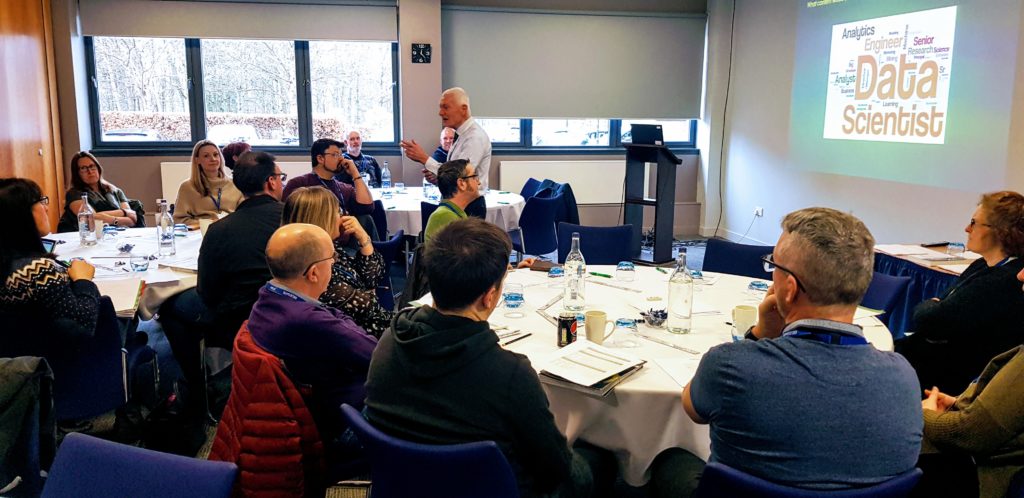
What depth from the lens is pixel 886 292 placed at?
3354 mm

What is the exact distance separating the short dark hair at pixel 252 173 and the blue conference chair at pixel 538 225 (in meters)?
2.65

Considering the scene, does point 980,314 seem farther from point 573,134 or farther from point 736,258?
point 573,134

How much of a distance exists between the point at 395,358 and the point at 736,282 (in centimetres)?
216

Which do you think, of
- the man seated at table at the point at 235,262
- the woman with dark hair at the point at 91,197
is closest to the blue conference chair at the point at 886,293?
the man seated at table at the point at 235,262

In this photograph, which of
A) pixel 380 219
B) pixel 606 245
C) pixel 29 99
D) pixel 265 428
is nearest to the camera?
pixel 265 428

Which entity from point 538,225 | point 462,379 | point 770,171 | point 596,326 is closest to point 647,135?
point 770,171

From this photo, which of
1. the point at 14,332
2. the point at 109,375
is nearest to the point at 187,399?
the point at 109,375

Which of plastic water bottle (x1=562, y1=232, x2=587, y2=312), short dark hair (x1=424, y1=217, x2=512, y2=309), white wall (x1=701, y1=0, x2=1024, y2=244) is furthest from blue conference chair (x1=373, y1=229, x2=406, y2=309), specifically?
white wall (x1=701, y1=0, x2=1024, y2=244)

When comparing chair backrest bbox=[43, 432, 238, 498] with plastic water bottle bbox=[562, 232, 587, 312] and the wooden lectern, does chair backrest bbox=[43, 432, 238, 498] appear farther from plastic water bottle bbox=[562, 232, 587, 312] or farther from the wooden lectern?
the wooden lectern

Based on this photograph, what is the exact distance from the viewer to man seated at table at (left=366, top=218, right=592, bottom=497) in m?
1.65

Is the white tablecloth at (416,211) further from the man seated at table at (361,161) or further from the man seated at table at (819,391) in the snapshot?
the man seated at table at (819,391)

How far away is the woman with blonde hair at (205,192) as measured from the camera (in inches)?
197

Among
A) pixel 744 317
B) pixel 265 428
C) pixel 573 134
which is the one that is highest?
pixel 573 134

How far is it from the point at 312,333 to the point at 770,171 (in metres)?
6.37
